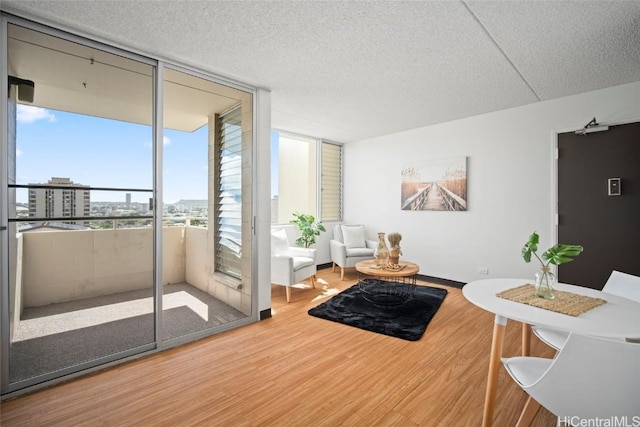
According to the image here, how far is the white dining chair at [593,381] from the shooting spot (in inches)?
42.1

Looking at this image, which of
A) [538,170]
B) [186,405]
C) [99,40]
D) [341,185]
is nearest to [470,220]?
[538,170]

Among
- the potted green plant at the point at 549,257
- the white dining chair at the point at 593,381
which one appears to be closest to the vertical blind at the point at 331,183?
the potted green plant at the point at 549,257

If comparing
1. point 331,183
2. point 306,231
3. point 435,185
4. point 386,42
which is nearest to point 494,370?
point 386,42

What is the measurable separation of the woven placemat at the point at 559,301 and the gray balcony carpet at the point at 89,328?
9.23 feet

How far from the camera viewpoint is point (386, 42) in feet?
8.07

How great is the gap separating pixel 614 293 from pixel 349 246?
3830 millimetres

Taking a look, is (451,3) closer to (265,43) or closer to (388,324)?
(265,43)

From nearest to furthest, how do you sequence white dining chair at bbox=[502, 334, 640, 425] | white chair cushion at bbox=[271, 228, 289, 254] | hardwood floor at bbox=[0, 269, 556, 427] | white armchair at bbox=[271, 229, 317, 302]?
white dining chair at bbox=[502, 334, 640, 425] < hardwood floor at bbox=[0, 269, 556, 427] < white armchair at bbox=[271, 229, 317, 302] < white chair cushion at bbox=[271, 228, 289, 254]

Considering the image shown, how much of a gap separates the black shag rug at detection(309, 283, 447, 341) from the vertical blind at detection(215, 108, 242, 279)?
3.91ft

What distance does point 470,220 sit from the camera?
4.57 metres

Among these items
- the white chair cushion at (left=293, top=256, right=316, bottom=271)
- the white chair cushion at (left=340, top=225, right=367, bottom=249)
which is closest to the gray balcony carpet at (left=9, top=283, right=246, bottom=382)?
the white chair cushion at (left=293, top=256, right=316, bottom=271)

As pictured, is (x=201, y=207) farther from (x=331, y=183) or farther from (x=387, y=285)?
(x=331, y=183)

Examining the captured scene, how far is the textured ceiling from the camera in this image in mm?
2053

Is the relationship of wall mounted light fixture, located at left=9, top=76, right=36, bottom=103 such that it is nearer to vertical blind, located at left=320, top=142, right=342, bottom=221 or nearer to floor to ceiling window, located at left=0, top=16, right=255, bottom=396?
floor to ceiling window, located at left=0, top=16, right=255, bottom=396
